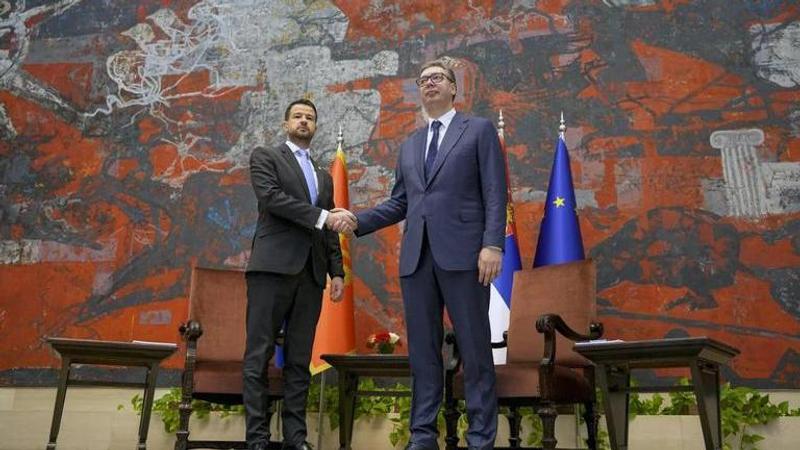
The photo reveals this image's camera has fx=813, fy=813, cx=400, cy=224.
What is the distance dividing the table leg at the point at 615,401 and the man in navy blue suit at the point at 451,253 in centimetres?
102

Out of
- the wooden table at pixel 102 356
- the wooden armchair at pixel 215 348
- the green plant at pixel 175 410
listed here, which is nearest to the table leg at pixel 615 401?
the wooden armchair at pixel 215 348

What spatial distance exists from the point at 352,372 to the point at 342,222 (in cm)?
→ 123

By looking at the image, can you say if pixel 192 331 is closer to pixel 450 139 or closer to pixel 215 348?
pixel 215 348

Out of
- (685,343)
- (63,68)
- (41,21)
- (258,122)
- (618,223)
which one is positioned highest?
(41,21)

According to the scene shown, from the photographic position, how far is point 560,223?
5.72 meters

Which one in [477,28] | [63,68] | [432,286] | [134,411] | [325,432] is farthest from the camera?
[63,68]

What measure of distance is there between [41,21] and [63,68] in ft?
1.81

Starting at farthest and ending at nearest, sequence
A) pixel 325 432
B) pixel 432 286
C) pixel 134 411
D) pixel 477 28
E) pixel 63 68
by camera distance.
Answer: pixel 63 68 < pixel 477 28 < pixel 134 411 < pixel 325 432 < pixel 432 286

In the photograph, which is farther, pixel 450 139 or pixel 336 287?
pixel 336 287

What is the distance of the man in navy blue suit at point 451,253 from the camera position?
3.49 meters

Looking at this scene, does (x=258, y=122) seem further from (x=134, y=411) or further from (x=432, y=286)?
(x=432, y=286)

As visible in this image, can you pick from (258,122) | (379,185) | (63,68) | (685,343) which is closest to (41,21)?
(63,68)

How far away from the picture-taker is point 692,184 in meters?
5.97

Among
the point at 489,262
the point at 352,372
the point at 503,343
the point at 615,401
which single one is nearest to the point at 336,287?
the point at 352,372
